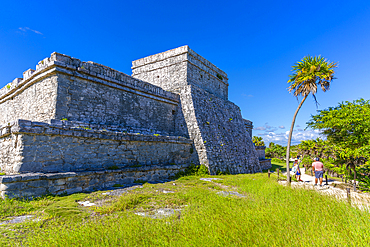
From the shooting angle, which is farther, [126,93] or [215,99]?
[215,99]

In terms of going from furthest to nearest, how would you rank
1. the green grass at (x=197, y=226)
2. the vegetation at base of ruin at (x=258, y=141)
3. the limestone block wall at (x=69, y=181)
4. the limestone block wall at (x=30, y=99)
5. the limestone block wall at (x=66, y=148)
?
the vegetation at base of ruin at (x=258, y=141) → the limestone block wall at (x=30, y=99) → the limestone block wall at (x=66, y=148) → the limestone block wall at (x=69, y=181) → the green grass at (x=197, y=226)

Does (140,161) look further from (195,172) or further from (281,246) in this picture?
(281,246)

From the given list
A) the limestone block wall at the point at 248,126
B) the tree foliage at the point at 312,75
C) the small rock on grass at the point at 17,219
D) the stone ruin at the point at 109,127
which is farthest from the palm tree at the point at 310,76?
the limestone block wall at the point at 248,126

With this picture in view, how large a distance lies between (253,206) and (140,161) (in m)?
5.49

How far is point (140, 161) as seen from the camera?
8703 mm

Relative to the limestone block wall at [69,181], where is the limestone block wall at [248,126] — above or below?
above

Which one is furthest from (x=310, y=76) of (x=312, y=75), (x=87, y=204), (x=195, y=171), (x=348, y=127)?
(x=87, y=204)

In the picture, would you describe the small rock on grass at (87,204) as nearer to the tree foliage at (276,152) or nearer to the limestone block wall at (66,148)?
the limestone block wall at (66,148)

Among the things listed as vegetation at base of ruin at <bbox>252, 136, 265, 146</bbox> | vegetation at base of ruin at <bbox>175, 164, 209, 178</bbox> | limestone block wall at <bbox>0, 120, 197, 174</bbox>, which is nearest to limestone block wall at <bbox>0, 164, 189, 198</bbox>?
limestone block wall at <bbox>0, 120, 197, 174</bbox>

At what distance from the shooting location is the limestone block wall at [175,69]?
A: 44.1 ft

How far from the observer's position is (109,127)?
347 inches

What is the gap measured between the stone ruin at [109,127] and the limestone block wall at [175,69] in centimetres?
7

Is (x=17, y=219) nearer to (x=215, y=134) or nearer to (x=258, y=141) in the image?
(x=215, y=134)

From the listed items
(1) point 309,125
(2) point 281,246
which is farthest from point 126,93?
(1) point 309,125
